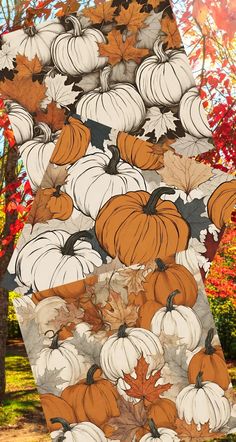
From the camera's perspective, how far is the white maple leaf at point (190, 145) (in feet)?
14.1

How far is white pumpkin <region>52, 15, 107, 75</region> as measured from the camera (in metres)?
4.66

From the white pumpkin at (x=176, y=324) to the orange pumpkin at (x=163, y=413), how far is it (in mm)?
408

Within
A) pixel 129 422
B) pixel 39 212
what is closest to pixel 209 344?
pixel 129 422

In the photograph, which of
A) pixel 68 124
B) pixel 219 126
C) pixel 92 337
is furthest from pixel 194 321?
pixel 219 126

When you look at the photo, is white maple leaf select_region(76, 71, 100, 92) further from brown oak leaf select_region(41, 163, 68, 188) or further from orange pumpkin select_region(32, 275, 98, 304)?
orange pumpkin select_region(32, 275, 98, 304)

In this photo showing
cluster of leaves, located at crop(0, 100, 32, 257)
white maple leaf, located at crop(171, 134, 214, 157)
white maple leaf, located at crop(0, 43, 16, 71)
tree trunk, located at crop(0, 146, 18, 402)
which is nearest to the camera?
white maple leaf, located at crop(171, 134, 214, 157)

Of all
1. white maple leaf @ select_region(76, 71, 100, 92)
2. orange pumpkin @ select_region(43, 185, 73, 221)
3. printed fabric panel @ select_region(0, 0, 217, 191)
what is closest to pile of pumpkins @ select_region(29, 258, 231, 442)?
orange pumpkin @ select_region(43, 185, 73, 221)

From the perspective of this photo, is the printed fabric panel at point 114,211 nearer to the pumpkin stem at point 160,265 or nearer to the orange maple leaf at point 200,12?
the pumpkin stem at point 160,265

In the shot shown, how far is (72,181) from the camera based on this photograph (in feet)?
13.8

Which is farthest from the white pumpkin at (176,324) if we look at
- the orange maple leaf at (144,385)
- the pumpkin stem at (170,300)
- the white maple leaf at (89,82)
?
the white maple leaf at (89,82)

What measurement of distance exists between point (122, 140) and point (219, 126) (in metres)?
2.98

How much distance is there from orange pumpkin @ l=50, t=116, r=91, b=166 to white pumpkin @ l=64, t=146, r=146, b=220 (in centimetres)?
6


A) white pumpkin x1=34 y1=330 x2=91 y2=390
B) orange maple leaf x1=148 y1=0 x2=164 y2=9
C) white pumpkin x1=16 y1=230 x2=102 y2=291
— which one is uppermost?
orange maple leaf x1=148 y1=0 x2=164 y2=9

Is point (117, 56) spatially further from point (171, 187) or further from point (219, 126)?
point (219, 126)
